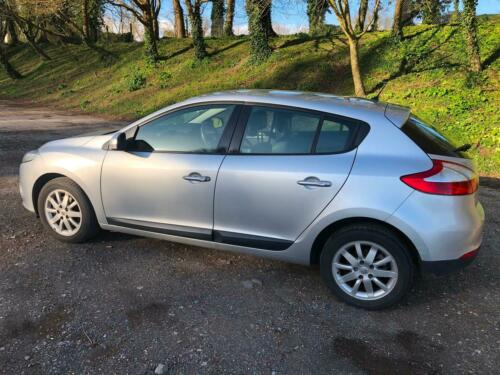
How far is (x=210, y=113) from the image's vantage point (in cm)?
392

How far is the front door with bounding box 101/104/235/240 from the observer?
374 centimetres

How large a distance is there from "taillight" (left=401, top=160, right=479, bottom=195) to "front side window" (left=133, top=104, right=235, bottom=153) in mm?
1588

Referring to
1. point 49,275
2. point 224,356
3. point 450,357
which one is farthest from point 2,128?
point 450,357

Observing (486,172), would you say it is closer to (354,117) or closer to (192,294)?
(354,117)

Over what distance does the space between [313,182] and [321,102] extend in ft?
2.44

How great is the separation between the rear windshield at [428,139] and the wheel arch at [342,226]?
632 millimetres

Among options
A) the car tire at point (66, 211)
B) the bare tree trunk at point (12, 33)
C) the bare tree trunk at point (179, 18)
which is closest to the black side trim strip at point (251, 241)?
the car tire at point (66, 211)

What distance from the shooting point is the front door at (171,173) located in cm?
374

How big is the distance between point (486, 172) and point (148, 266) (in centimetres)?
666

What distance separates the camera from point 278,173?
11.3 ft

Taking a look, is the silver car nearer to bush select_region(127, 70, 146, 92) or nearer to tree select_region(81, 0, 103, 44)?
bush select_region(127, 70, 146, 92)

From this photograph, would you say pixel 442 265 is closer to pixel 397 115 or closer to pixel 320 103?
pixel 397 115

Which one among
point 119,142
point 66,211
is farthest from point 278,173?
point 66,211

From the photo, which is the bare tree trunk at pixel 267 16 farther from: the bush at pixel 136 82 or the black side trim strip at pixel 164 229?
the black side trim strip at pixel 164 229
